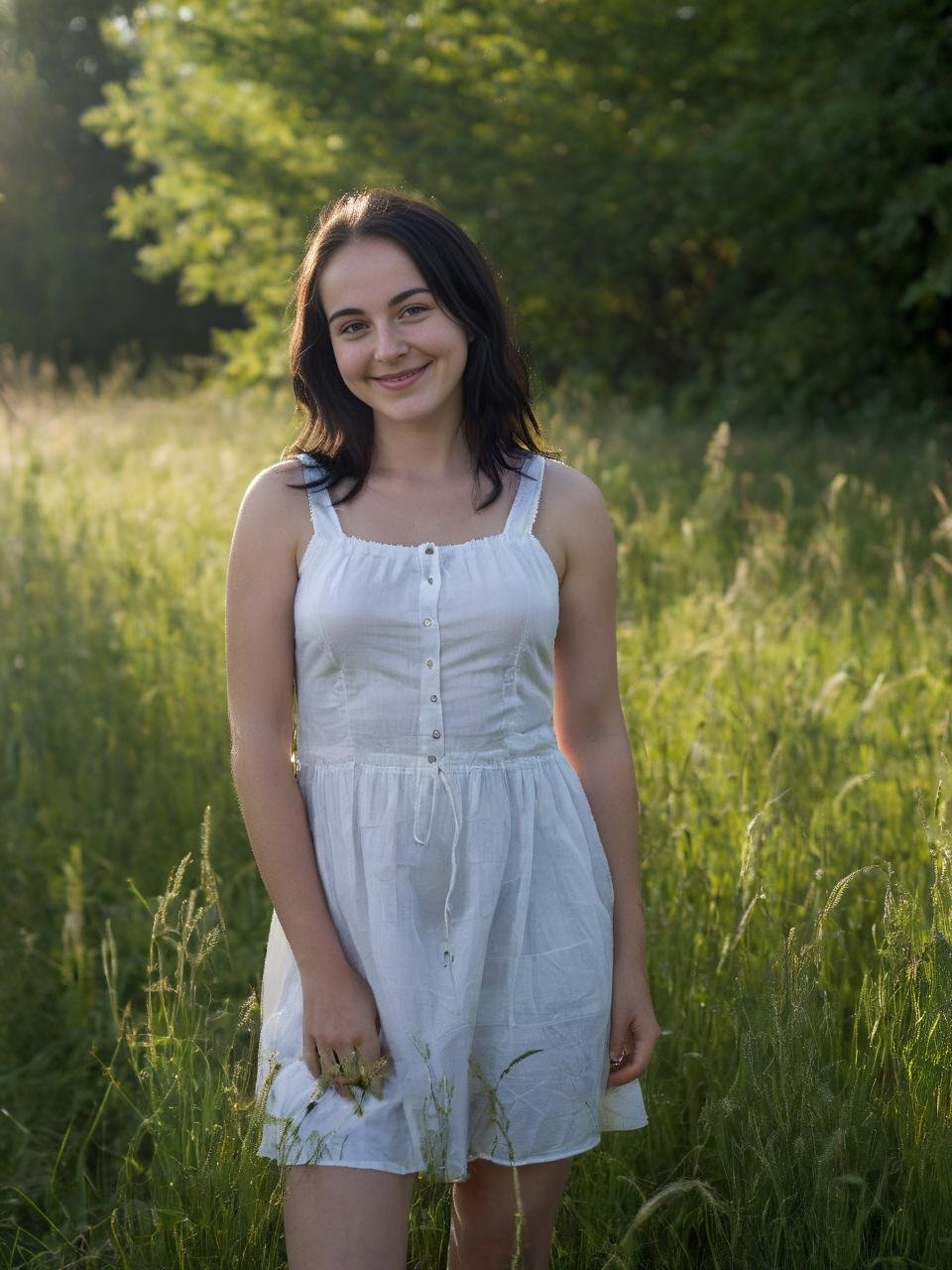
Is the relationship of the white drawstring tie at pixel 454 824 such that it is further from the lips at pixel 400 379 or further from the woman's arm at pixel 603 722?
the lips at pixel 400 379

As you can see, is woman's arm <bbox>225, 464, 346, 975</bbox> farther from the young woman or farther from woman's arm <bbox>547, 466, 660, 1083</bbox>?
woman's arm <bbox>547, 466, 660, 1083</bbox>

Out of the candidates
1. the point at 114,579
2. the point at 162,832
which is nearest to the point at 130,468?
the point at 114,579

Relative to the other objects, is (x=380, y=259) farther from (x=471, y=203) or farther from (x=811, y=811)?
(x=471, y=203)

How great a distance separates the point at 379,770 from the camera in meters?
1.84

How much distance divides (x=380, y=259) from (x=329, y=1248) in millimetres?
1350

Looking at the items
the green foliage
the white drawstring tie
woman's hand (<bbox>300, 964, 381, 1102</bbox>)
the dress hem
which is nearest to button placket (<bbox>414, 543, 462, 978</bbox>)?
the white drawstring tie

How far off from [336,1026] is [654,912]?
Result: 1194mm

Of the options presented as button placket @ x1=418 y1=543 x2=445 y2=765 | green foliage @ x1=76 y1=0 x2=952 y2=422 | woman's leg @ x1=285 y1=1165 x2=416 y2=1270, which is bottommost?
woman's leg @ x1=285 y1=1165 x2=416 y2=1270

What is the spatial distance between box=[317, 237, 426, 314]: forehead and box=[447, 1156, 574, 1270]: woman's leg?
4.16 ft

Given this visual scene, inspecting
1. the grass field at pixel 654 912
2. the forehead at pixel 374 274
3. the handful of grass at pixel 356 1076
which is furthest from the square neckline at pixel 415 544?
the handful of grass at pixel 356 1076

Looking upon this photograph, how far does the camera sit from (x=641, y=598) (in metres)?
5.19

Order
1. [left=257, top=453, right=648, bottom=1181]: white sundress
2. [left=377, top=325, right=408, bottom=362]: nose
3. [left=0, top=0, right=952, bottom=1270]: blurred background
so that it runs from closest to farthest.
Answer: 1. [left=257, top=453, right=648, bottom=1181]: white sundress
2. [left=377, top=325, right=408, bottom=362]: nose
3. [left=0, top=0, right=952, bottom=1270]: blurred background

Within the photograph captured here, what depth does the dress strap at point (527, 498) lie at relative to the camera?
1.94m

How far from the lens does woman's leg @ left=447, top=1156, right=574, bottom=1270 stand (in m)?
1.92
